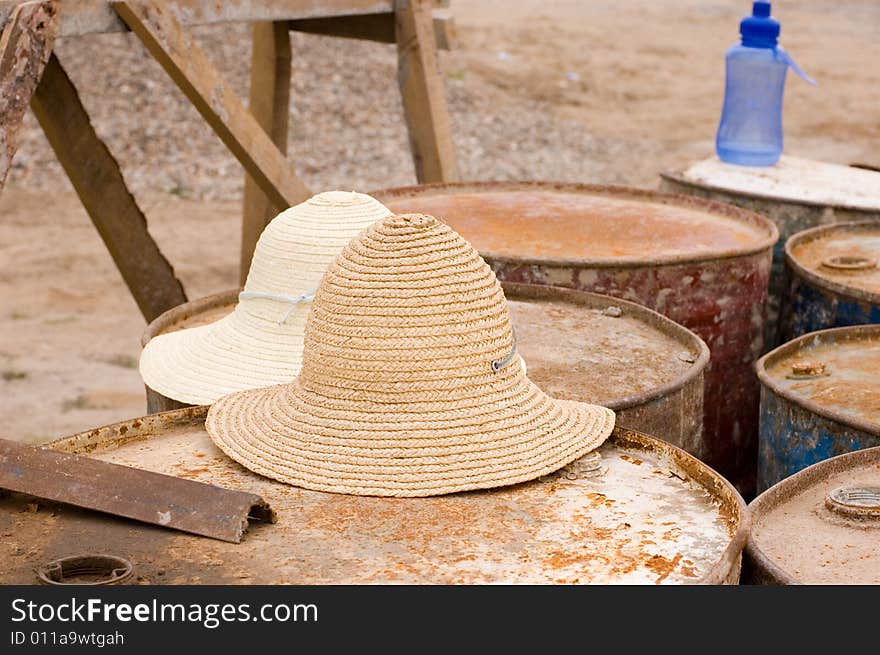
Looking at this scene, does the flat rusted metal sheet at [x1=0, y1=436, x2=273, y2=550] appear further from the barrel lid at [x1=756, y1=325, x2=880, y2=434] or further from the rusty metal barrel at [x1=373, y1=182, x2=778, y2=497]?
the rusty metal barrel at [x1=373, y1=182, x2=778, y2=497]

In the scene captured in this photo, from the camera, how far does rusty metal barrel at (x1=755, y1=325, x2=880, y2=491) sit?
274cm

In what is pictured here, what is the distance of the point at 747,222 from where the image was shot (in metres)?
4.36

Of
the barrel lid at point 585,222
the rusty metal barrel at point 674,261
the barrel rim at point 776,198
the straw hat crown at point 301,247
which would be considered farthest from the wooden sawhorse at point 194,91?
the barrel rim at point 776,198

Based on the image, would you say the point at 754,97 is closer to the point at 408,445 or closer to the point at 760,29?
the point at 760,29

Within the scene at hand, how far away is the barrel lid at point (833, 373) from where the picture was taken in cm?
284

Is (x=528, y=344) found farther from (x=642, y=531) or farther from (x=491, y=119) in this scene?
(x=491, y=119)

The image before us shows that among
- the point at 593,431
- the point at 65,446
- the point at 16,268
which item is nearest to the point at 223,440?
the point at 65,446

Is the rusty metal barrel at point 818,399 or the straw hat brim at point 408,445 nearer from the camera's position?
the straw hat brim at point 408,445

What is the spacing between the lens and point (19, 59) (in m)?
3.22

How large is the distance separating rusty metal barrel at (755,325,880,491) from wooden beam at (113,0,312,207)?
5.88ft

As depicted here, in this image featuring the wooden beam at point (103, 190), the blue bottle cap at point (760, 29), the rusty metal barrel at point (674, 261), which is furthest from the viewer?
the blue bottle cap at point (760, 29)

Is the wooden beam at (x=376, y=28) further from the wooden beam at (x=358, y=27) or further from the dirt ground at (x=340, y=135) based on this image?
the dirt ground at (x=340, y=135)

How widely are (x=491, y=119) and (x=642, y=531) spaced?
10.6m
